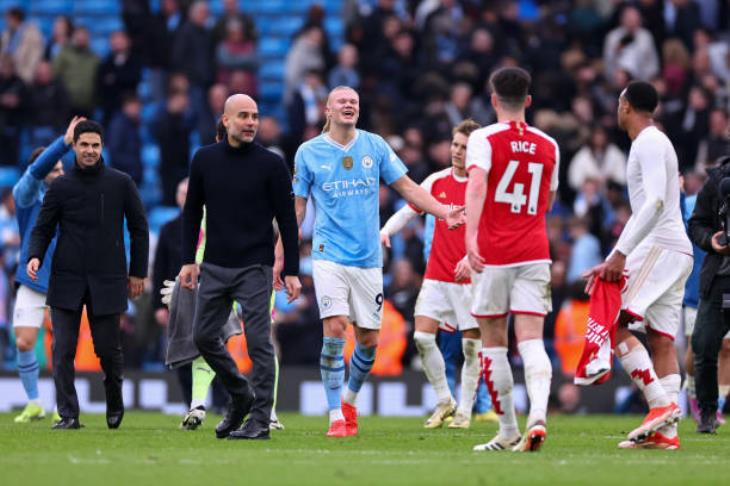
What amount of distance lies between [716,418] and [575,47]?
43.6ft

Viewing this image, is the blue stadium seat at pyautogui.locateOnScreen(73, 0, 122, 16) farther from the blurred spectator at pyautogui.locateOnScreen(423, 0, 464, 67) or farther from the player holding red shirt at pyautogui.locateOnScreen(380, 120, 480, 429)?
the player holding red shirt at pyautogui.locateOnScreen(380, 120, 480, 429)

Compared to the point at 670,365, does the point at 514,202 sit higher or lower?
higher

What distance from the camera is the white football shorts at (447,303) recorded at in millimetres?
16094

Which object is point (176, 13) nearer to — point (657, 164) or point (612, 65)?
point (612, 65)

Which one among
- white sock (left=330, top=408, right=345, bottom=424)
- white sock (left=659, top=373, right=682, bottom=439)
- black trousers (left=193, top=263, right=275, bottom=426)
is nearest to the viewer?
white sock (left=659, top=373, right=682, bottom=439)

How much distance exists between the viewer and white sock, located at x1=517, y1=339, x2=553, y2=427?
1145cm

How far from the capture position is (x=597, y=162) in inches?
982

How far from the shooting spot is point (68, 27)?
28.1 meters

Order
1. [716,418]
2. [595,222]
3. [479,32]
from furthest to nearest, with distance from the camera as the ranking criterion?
1. [479,32]
2. [595,222]
3. [716,418]

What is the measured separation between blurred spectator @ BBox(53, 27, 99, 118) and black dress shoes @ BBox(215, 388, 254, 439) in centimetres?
1528

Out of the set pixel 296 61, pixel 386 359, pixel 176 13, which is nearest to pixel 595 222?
pixel 386 359

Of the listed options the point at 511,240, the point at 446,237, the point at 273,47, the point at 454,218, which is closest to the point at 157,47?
the point at 273,47

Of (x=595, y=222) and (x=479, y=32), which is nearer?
(x=595, y=222)

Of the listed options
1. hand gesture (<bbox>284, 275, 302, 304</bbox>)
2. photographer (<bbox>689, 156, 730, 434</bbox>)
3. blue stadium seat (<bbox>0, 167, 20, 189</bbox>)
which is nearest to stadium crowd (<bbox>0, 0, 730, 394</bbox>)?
blue stadium seat (<bbox>0, 167, 20, 189</bbox>)
